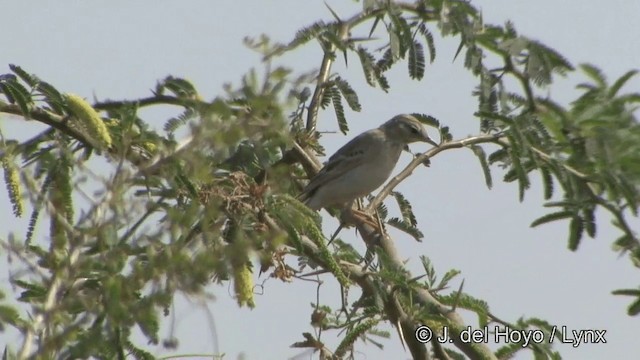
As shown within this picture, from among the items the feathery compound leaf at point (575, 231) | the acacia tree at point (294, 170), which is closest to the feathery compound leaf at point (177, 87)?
the acacia tree at point (294, 170)

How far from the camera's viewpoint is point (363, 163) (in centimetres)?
1127

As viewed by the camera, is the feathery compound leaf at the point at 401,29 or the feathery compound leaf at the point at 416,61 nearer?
the feathery compound leaf at the point at 401,29

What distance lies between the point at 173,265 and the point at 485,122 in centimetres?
399

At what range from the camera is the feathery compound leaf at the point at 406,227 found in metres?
8.34

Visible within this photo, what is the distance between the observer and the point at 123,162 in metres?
4.29

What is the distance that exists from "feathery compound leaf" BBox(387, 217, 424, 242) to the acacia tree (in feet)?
0.03

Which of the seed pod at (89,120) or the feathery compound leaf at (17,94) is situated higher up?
the feathery compound leaf at (17,94)

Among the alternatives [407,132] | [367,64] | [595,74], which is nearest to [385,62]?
[367,64]

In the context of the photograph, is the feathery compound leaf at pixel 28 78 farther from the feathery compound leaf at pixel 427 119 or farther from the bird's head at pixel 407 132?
the bird's head at pixel 407 132

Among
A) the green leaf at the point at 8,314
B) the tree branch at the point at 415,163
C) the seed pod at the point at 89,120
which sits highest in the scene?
the tree branch at the point at 415,163

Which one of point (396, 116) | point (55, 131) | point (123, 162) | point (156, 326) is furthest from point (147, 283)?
point (396, 116)

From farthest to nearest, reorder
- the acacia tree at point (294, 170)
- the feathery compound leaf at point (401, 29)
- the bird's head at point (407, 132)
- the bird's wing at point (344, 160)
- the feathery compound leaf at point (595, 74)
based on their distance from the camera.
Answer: the bird's head at point (407, 132) → the bird's wing at point (344, 160) → the feathery compound leaf at point (401, 29) → the feathery compound leaf at point (595, 74) → the acacia tree at point (294, 170)

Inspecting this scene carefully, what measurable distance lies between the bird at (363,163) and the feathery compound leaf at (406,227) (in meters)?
0.59

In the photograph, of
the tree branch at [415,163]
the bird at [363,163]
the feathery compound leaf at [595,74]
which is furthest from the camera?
the bird at [363,163]
